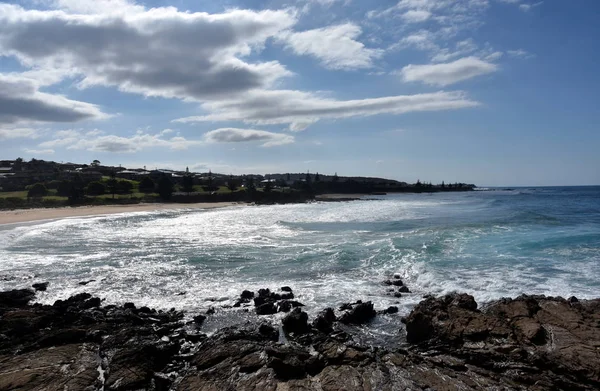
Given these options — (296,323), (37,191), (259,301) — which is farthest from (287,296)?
(37,191)

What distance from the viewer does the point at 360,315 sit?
43.5 ft

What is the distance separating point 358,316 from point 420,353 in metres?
3.30

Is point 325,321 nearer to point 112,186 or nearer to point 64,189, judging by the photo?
point 112,186

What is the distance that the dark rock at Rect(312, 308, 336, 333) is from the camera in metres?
12.3

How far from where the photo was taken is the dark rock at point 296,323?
1234 cm

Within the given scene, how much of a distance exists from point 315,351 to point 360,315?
3.32 meters

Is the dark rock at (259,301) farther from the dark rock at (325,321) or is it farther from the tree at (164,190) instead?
the tree at (164,190)

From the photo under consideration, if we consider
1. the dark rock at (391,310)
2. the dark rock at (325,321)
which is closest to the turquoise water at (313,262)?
the dark rock at (391,310)

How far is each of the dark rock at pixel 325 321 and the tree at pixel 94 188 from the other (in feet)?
266

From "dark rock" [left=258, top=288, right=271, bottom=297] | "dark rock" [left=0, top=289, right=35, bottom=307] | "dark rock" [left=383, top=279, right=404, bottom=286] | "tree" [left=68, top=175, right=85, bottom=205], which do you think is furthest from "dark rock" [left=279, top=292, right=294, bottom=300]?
"tree" [left=68, top=175, right=85, bottom=205]

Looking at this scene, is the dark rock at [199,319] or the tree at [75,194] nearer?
the dark rock at [199,319]

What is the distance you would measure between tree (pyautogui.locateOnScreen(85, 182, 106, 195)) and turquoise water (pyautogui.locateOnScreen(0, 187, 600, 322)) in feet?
158

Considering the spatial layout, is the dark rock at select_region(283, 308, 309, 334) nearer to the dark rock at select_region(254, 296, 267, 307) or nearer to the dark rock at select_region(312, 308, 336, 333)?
the dark rock at select_region(312, 308, 336, 333)

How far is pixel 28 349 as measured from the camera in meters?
10.2
